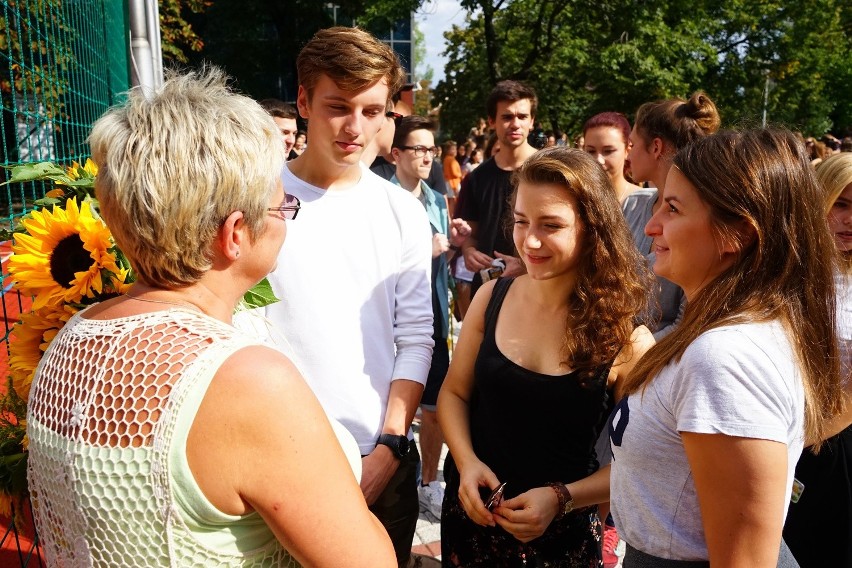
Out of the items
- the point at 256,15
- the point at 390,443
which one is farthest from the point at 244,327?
the point at 256,15

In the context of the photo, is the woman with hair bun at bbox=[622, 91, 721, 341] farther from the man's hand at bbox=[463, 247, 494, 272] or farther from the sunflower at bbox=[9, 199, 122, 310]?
the sunflower at bbox=[9, 199, 122, 310]

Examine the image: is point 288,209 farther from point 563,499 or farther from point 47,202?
point 563,499

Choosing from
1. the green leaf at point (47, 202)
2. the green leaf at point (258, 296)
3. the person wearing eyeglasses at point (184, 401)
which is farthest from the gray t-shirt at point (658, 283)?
the green leaf at point (47, 202)

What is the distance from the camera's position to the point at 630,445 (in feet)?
4.94

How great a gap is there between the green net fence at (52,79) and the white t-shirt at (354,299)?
2.34 ft

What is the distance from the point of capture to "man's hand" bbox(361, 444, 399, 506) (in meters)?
2.07

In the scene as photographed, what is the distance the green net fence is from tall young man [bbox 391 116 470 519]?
179 cm

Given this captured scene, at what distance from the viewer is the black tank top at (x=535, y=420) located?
6.53 feet

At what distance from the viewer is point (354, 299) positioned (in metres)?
2.18

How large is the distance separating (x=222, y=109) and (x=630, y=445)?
3.57 feet

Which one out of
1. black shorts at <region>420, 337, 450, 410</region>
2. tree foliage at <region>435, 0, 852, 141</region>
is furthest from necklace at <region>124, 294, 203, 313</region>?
tree foliage at <region>435, 0, 852, 141</region>

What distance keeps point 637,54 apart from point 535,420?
56.8 ft

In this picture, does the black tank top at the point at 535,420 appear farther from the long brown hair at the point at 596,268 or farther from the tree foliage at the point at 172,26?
the tree foliage at the point at 172,26

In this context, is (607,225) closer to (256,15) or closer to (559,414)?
(559,414)
